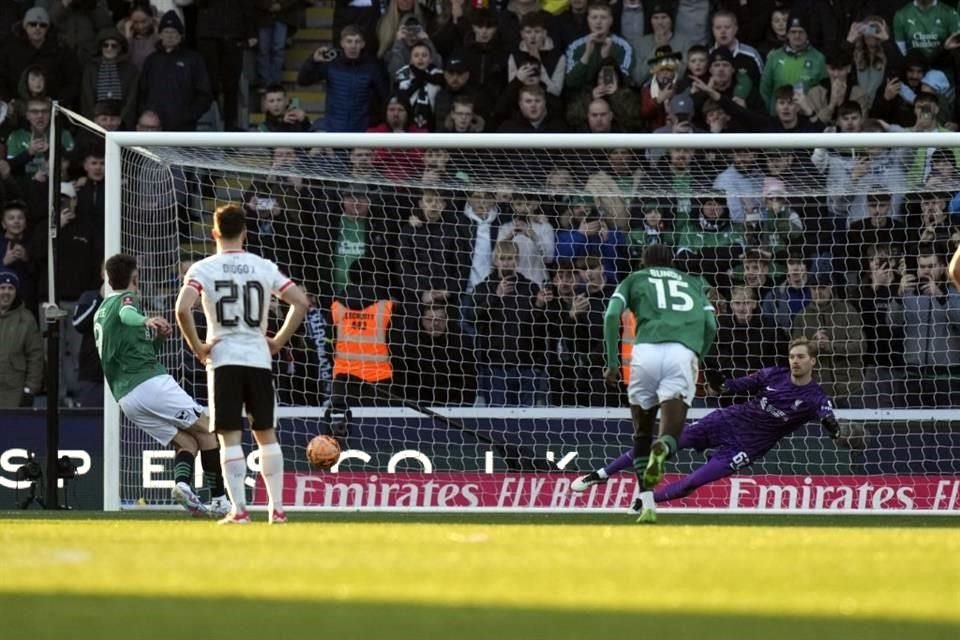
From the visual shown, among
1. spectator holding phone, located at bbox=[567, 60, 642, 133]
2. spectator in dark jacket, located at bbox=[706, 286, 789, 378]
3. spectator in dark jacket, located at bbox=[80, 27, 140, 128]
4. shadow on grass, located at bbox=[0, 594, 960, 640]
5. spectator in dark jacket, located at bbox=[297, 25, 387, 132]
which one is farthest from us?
spectator in dark jacket, located at bbox=[80, 27, 140, 128]

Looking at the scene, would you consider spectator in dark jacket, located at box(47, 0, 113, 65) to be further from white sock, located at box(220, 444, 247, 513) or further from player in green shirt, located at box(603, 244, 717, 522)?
white sock, located at box(220, 444, 247, 513)

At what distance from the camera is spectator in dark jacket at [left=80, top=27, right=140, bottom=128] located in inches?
729

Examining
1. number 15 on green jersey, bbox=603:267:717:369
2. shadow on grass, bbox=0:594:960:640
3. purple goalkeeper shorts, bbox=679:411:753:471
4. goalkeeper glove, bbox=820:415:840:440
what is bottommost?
purple goalkeeper shorts, bbox=679:411:753:471

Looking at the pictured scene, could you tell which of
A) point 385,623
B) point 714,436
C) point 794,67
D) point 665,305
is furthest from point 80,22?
point 385,623

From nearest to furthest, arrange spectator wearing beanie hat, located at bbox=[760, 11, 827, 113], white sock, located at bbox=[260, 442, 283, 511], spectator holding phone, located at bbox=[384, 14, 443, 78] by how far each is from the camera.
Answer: white sock, located at bbox=[260, 442, 283, 511] < spectator wearing beanie hat, located at bbox=[760, 11, 827, 113] < spectator holding phone, located at bbox=[384, 14, 443, 78]

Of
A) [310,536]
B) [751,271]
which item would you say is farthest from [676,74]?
[310,536]

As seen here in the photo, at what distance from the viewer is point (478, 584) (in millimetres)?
6367

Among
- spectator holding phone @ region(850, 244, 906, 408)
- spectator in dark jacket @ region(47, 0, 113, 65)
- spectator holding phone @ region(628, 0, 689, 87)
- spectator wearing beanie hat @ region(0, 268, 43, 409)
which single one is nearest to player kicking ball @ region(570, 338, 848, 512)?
spectator holding phone @ region(850, 244, 906, 408)

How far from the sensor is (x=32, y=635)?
5.01m

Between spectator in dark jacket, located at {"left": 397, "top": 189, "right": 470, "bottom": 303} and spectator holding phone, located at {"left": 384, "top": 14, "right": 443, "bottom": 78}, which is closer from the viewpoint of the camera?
spectator in dark jacket, located at {"left": 397, "top": 189, "right": 470, "bottom": 303}

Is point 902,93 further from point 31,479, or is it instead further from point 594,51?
point 31,479

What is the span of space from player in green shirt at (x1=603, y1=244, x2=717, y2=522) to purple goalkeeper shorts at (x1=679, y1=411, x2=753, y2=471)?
154 cm

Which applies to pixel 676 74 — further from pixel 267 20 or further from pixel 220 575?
pixel 220 575

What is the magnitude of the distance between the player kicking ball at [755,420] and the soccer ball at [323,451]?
1748 mm
